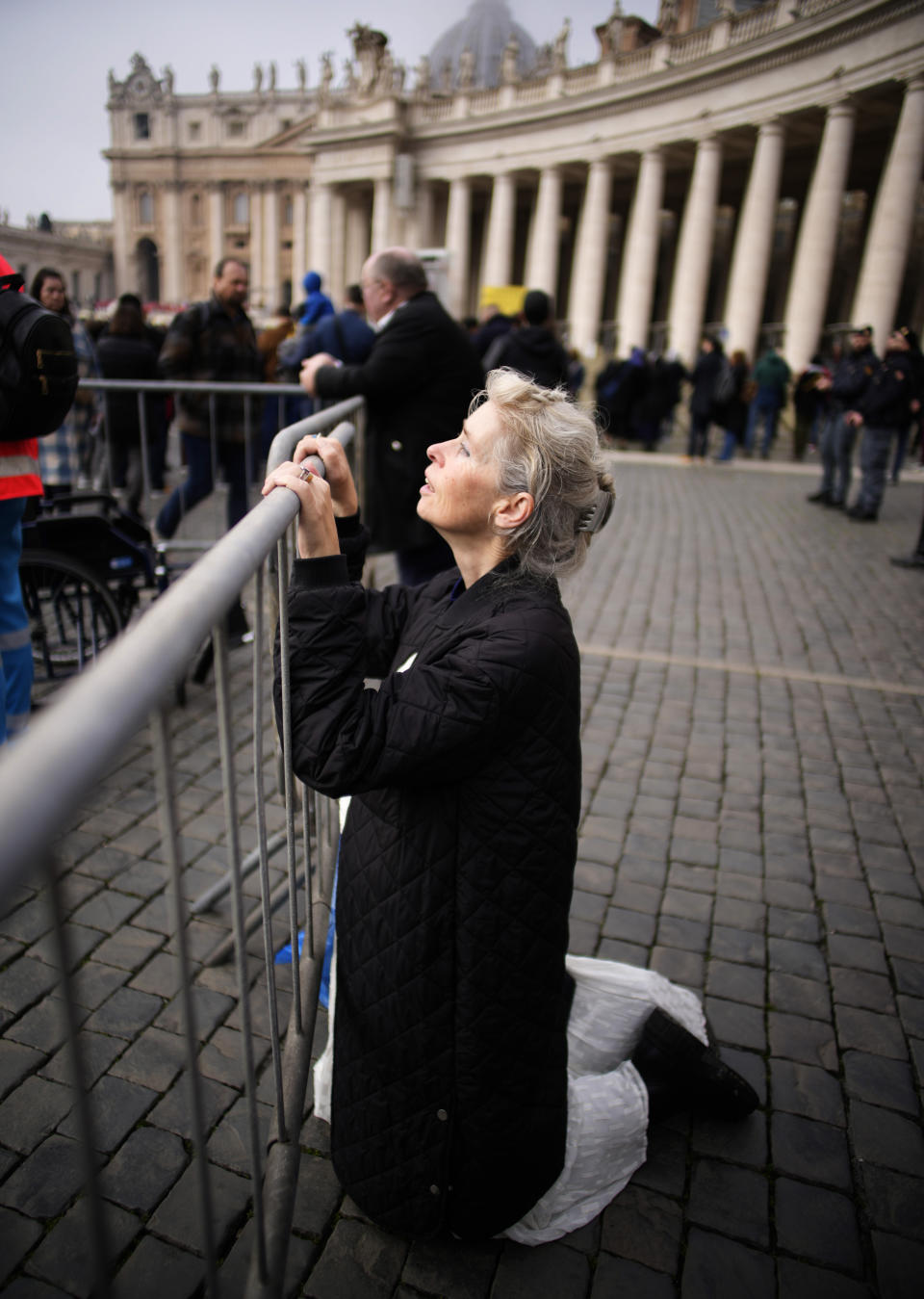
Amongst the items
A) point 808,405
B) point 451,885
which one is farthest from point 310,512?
point 808,405

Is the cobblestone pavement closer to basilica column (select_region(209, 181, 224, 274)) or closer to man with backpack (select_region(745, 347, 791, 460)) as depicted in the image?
man with backpack (select_region(745, 347, 791, 460))

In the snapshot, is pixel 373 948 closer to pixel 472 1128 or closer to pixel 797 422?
pixel 472 1128

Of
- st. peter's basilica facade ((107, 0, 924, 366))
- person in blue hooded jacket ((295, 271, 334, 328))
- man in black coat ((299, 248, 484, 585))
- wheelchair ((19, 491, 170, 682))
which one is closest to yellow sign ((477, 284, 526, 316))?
st. peter's basilica facade ((107, 0, 924, 366))

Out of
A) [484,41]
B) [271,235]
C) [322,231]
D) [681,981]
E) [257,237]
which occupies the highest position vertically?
[484,41]

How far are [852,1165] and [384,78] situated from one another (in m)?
54.1

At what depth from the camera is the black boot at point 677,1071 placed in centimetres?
218

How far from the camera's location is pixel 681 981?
2.81 m

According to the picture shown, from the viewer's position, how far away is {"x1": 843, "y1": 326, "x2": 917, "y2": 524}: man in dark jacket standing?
1005 centimetres

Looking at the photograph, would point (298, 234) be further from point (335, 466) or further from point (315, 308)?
point (335, 466)

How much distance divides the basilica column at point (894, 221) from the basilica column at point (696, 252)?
297 inches

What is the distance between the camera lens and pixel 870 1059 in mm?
2523

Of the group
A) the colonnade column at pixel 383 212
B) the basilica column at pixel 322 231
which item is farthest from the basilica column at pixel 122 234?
the colonnade column at pixel 383 212

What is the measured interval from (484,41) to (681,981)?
7604 centimetres

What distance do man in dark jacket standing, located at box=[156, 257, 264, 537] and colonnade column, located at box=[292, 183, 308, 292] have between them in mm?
69062
